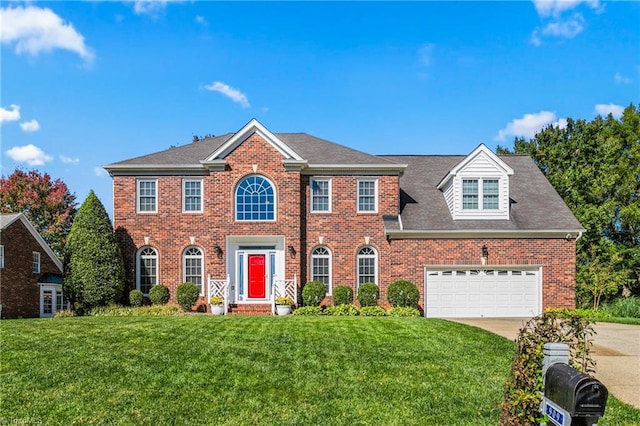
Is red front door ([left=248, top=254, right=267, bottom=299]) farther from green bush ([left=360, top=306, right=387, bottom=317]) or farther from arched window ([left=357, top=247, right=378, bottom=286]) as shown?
green bush ([left=360, top=306, right=387, bottom=317])

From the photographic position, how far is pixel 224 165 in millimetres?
21031

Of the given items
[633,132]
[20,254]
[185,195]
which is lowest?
[20,254]

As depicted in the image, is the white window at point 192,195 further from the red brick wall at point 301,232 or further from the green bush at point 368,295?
the green bush at point 368,295

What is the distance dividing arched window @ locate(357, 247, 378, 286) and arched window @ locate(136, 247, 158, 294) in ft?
27.3

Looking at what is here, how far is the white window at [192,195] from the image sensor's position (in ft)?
70.7

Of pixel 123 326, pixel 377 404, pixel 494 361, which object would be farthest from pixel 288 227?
pixel 377 404

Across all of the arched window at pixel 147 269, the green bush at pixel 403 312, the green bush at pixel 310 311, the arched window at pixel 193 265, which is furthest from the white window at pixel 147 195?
the green bush at pixel 403 312

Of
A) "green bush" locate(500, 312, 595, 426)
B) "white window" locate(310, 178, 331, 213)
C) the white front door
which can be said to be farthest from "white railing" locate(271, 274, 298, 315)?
"green bush" locate(500, 312, 595, 426)

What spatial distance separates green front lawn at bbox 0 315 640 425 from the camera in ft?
23.9

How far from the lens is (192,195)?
21.6 meters

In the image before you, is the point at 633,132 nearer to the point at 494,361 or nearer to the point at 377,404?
the point at 494,361

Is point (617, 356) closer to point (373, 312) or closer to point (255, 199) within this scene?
point (373, 312)

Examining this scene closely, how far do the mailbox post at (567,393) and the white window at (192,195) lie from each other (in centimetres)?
1826

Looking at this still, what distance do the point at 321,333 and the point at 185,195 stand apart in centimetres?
1108
